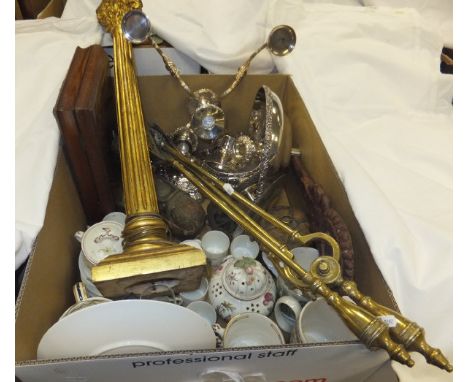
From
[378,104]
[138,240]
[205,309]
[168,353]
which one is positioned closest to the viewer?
[168,353]

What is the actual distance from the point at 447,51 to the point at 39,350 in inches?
44.9

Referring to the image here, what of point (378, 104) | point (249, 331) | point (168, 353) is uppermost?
point (378, 104)

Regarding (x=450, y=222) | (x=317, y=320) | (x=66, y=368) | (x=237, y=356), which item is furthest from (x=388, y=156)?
(x=66, y=368)

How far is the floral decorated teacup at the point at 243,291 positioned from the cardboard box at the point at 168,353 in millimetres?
134

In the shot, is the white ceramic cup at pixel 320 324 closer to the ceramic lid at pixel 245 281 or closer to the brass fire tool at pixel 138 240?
the ceramic lid at pixel 245 281

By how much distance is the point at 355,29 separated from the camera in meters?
0.92

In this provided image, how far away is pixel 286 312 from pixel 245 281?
10cm

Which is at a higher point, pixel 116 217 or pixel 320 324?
pixel 116 217

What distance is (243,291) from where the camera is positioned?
2.02 ft

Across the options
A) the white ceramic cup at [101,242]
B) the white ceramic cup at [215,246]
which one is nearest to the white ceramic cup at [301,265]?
the white ceramic cup at [215,246]

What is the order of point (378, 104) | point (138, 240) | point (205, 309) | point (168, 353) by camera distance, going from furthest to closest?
point (378, 104)
point (205, 309)
point (138, 240)
point (168, 353)

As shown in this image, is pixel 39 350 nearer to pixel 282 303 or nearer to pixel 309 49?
pixel 282 303

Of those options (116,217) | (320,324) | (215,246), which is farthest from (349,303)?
(116,217)

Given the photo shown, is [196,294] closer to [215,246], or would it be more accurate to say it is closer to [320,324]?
[215,246]
